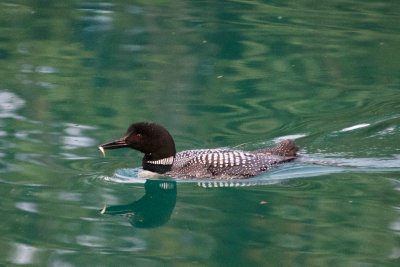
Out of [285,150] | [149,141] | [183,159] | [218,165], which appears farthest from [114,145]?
[285,150]

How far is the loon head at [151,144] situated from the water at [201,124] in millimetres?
188

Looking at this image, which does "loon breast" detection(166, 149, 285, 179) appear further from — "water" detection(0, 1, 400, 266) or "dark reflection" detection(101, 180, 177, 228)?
"dark reflection" detection(101, 180, 177, 228)

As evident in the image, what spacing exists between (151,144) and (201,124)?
4.16ft

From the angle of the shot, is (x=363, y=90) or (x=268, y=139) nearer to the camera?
(x=268, y=139)

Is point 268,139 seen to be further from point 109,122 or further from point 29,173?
point 29,173

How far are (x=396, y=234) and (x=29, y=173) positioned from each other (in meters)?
3.07

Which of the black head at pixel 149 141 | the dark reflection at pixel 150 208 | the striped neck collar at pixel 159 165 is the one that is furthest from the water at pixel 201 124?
the black head at pixel 149 141

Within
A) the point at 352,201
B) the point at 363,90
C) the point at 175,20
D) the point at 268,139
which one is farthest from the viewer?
the point at 175,20

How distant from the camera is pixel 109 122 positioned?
10719mm

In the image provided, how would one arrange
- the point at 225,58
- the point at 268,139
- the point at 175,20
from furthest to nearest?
the point at 175,20, the point at 225,58, the point at 268,139

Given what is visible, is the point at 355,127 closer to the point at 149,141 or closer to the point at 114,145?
the point at 149,141

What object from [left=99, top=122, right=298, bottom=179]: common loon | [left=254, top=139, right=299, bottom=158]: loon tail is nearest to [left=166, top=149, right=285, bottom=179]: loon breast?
[left=99, top=122, right=298, bottom=179]: common loon

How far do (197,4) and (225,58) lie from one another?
3.14 m

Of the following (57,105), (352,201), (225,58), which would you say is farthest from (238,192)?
(225,58)
